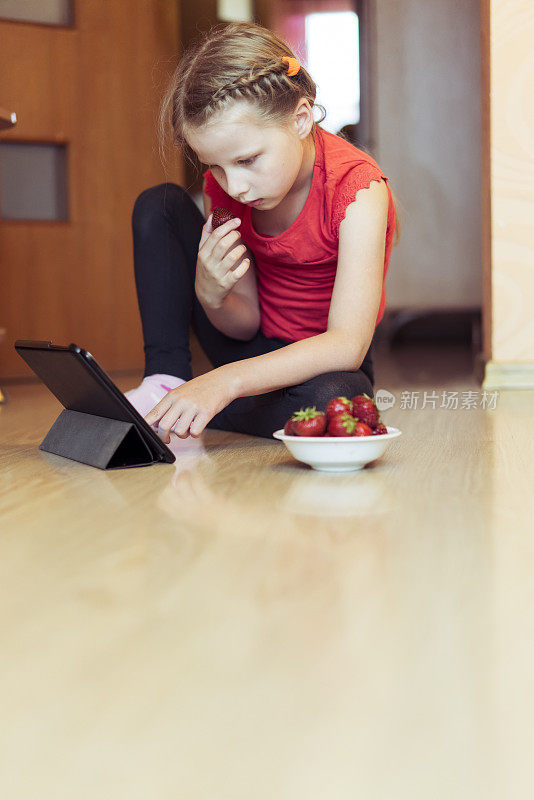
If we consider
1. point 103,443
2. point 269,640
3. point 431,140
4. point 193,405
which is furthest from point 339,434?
point 431,140

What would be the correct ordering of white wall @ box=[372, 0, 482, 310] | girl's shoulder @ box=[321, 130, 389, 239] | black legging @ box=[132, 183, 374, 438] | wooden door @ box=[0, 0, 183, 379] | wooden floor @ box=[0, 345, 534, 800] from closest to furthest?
wooden floor @ box=[0, 345, 534, 800] < girl's shoulder @ box=[321, 130, 389, 239] < black legging @ box=[132, 183, 374, 438] < wooden door @ box=[0, 0, 183, 379] < white wall @ box=[372, 0, 482, 310]

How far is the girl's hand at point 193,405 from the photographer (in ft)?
4.09

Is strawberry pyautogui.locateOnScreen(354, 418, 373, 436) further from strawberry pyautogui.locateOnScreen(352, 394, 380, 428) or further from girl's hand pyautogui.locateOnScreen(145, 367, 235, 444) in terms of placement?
girl's hand pyautogui.locateOnScreen(145, 367, 235, 444)

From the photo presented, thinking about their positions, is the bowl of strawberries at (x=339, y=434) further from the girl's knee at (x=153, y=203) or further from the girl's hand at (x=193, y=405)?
the girl's knee at (x=153, y=203)

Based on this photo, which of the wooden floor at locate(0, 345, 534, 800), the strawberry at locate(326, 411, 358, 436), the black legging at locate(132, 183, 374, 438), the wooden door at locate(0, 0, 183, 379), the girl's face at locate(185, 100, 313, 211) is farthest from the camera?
the wooden door at locate(0, 0, 183, 379)

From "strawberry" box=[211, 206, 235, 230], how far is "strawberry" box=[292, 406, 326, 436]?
436mm

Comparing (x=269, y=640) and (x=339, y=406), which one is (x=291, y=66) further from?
(x=269, y=640)

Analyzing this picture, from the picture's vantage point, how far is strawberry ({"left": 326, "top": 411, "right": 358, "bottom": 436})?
1152mm

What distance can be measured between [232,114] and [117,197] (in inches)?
89.4

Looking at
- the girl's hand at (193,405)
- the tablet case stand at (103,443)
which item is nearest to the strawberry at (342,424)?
the girl's hand at (193,405)

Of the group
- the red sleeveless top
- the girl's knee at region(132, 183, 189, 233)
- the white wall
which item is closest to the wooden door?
the white wall

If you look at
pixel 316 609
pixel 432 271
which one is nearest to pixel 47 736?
pixel 316 609

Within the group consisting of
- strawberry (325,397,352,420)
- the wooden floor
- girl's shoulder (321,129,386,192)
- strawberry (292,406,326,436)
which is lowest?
the wooden floor

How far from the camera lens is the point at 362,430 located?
1.17m
